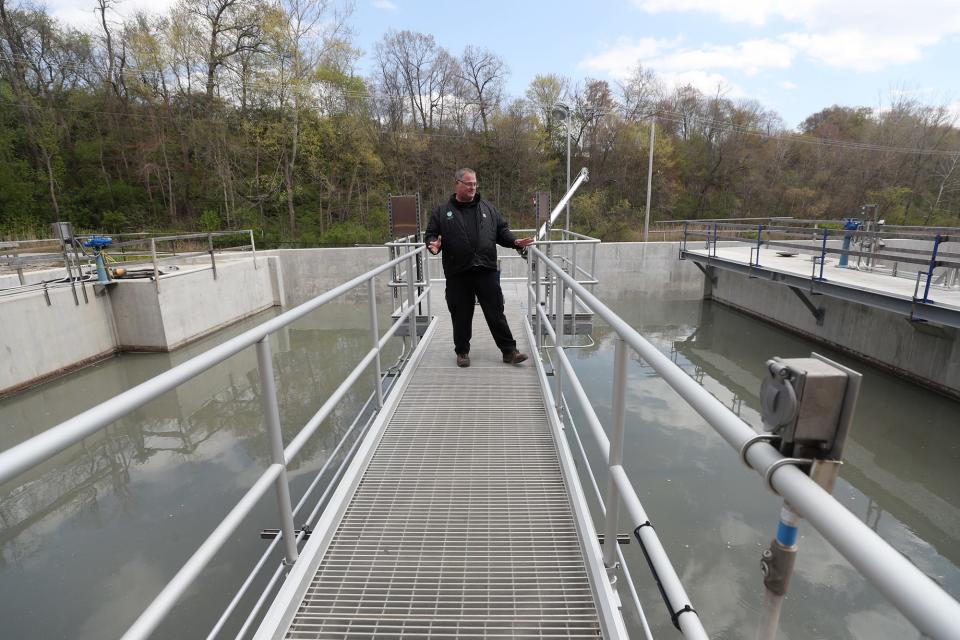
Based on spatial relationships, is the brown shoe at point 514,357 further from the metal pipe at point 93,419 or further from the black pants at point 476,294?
the metal pipe at point 93,419

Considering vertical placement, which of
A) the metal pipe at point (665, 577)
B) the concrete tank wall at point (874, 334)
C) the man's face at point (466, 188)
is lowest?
the concrete tank wall at point (874, 334)

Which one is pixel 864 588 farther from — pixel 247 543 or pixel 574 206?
pixel 574 206

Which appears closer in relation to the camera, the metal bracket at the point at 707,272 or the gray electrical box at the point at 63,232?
the gray electrical box at the point at 63,232

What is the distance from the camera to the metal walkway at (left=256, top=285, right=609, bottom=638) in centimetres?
181

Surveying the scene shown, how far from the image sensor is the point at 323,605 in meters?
1.88

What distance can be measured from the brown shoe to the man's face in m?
1.36

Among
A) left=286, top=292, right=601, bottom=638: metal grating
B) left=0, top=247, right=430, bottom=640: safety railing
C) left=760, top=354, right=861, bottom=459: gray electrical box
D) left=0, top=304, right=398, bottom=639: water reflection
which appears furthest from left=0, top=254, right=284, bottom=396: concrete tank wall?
Result: left=760, top=354, right=861, bottom=459: gray electrical box

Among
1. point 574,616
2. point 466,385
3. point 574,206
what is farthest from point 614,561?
point 574,206

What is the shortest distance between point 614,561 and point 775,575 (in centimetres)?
105

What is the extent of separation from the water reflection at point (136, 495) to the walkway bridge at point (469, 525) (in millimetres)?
2327

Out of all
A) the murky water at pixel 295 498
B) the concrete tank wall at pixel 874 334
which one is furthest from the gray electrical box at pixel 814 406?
the concrete tank wall at pixel 874 334

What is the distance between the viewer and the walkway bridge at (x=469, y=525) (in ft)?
2.73

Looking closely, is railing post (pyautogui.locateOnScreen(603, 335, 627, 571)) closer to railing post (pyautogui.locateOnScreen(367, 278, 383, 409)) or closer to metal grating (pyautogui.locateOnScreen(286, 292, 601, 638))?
metal grating (pyautogui.locateOnScreen(286, 292, 601, 638))

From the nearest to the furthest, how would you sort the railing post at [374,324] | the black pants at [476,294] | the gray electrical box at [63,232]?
the railing post at [374,324]
the black pants at [476,294]
the gray electrical box at [63,232]
